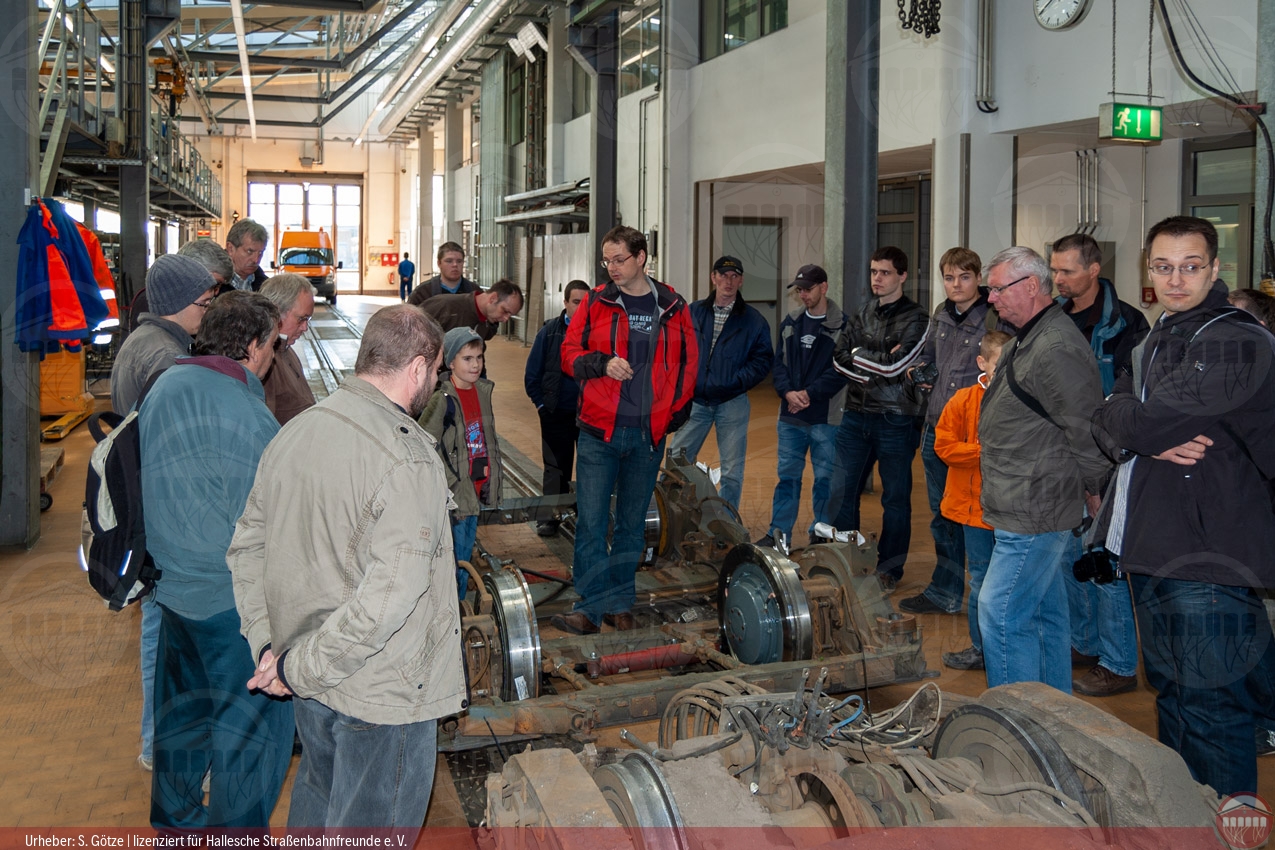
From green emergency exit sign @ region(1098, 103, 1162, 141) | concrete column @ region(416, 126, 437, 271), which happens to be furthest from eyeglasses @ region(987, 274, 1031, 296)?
concrete column @ region(416, 126, 437, 271)

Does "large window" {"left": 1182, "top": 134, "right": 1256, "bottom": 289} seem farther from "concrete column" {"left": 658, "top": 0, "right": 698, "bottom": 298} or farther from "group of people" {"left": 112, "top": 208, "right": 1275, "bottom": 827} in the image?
"concrete column" {"left": 658, "top": 0, "right": 698, "bottom": 298}

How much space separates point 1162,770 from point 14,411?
6.24m

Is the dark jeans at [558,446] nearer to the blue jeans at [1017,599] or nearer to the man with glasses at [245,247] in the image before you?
the man with glasses at [245,247]

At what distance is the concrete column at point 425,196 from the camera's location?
119ft

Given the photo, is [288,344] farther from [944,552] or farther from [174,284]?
[944,552]

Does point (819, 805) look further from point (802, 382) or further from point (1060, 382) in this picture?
point (802, 382)

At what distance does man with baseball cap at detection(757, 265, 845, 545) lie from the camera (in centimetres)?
600

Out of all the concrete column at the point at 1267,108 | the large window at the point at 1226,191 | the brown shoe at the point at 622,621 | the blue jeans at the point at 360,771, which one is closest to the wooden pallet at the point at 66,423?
the brown shoe at the point at 622,621

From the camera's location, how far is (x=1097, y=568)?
319 centimetres

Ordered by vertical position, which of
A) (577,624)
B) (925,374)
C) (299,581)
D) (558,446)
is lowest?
(577,624)

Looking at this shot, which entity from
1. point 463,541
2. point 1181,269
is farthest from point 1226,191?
point 463,541

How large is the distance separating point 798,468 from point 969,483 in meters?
1.76

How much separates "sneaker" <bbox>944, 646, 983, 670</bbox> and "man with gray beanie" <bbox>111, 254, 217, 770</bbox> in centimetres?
311

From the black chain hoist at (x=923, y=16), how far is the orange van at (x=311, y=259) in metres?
25.2
